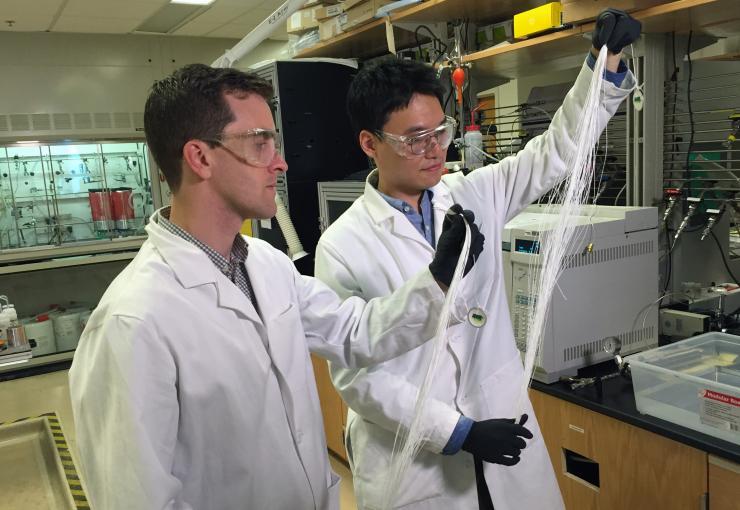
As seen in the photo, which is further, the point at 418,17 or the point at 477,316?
the point at 418,17

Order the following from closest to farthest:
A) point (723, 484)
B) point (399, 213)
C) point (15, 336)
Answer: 1. point (723, 484)
2. point (399, 213)
3. point (15, 336)

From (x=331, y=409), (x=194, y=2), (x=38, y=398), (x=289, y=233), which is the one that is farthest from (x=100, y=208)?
(x=331, y=409)

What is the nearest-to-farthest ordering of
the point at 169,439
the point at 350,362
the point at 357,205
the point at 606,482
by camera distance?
1. the point at 169,439
2. the point at 350,362
3. the point at 357,205
4. the point at 606,482

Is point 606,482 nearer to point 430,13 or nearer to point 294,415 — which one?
point 294,415

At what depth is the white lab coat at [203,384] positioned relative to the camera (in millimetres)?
972

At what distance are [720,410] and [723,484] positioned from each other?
0.59ft

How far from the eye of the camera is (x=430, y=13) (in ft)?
8.19

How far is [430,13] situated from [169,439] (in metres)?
2.08

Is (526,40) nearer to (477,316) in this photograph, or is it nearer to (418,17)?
(418,17)

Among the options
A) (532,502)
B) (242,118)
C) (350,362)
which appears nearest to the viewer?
(242,118)

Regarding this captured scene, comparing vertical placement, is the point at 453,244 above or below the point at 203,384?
above

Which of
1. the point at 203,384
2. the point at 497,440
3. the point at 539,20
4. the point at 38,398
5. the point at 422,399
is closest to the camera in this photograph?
the point at 203,384

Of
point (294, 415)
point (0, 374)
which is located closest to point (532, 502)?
point (294, 415)

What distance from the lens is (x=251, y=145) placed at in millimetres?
1151
